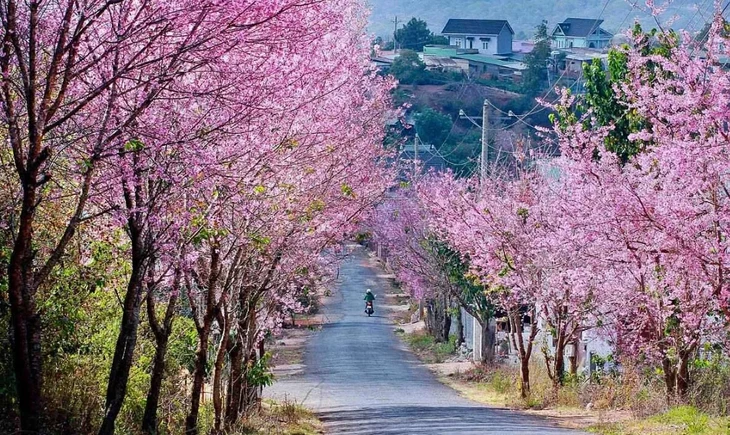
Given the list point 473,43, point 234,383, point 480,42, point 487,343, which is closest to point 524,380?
point 487,343

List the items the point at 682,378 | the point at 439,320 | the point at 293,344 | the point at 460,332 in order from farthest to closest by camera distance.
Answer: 1. the point at 439,320
2. the point at 293,344
3. the point at 460,332
4. the point at 682,378

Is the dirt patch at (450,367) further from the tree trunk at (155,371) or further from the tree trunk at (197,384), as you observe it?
the tree trunk at (155,371)

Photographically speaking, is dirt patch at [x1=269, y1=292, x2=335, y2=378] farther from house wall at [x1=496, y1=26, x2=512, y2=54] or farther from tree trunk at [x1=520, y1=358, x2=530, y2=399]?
house wall at [x1=496, y1=26, x2=512, y2=54]

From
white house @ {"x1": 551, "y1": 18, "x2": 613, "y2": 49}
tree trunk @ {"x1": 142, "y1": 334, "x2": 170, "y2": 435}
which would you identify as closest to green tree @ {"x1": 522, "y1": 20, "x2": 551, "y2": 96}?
white house @ {"x1": 551, "y1": 18, "x2": 613, "y2": 49}

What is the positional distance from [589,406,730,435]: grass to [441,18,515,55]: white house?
92903 millimetres

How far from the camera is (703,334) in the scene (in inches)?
729

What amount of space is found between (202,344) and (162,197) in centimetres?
439

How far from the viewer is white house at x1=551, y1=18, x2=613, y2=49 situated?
4203 inches

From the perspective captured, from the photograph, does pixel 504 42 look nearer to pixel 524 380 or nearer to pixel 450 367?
pixel 450 367

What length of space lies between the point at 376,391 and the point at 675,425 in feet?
42.0

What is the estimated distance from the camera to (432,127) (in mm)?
72625

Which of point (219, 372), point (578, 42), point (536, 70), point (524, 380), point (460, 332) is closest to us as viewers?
point (219, 372)

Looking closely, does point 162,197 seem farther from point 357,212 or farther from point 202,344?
point 357,212

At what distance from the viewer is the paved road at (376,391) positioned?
19453 mm
